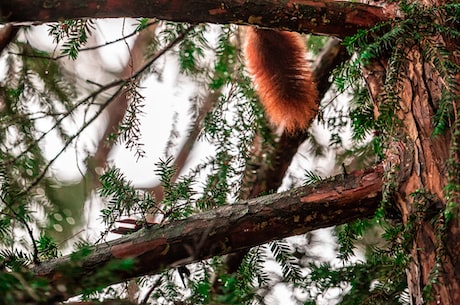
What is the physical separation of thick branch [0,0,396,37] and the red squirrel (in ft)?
0.63

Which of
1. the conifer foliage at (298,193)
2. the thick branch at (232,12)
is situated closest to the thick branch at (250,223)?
the conifer foliage at (298,193)

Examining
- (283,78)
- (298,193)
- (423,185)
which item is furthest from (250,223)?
(283,78)

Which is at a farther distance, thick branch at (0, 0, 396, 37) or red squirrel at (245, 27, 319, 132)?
red squirrel at (245, 27, 319, 132)

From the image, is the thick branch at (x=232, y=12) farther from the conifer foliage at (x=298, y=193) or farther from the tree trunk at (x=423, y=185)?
the tree trunk at (x=423, y=185)

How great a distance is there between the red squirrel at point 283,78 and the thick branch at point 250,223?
0.26 meters

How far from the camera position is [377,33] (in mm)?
1073

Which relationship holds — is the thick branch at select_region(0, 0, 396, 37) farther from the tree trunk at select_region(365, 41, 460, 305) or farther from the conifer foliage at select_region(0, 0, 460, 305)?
the tree trunk at select_region(365, 41, 460, 305)

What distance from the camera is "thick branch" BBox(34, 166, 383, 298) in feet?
3.10

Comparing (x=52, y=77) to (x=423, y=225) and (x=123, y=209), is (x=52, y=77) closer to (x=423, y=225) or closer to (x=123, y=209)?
(x=123, y=209)

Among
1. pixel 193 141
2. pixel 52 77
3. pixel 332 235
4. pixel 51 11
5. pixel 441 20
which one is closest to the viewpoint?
pixel 51 11

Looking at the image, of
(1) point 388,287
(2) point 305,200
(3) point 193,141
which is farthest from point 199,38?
(1) point 388,287

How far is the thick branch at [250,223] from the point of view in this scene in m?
0.94

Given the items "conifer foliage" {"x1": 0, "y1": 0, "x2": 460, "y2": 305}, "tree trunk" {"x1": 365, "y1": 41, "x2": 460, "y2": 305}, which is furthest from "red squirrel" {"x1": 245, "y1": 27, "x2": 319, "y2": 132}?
"tree trunk" {"x1": 365, "y1": 41, "x2": 460, "y2": 305}

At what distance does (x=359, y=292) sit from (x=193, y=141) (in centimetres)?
72
